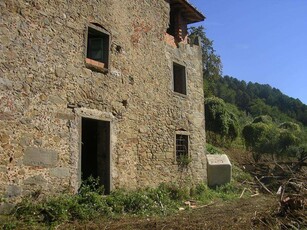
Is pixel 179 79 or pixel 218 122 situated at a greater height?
pixel 179 79

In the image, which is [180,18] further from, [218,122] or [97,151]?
[218,122]

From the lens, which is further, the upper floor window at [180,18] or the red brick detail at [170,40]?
the upper floor window at [180,18]

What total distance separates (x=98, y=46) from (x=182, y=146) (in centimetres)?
469

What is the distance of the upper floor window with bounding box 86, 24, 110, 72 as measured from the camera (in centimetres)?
900

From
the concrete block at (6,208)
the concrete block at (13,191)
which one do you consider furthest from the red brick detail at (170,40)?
the concrete block at (6,208)

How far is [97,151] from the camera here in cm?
912

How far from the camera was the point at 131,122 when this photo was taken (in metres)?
9.73

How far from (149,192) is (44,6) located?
545cm

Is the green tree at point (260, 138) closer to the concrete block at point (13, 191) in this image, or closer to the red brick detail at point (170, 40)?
the red brick detail at point (170, 40)

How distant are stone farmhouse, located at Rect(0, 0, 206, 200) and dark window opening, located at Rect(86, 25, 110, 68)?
0.03 m

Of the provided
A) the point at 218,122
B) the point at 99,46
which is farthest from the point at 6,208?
the point at 218,122

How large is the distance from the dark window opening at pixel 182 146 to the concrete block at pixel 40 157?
517 centimetres

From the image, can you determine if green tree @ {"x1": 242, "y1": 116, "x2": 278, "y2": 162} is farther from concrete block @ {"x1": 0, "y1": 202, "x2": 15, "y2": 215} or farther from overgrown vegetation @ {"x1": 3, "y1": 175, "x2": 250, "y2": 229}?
concrete block @ {"x1": 0, "y1": 202, "x2": 15, "y2": 215}

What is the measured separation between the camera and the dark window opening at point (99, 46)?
9188mm
